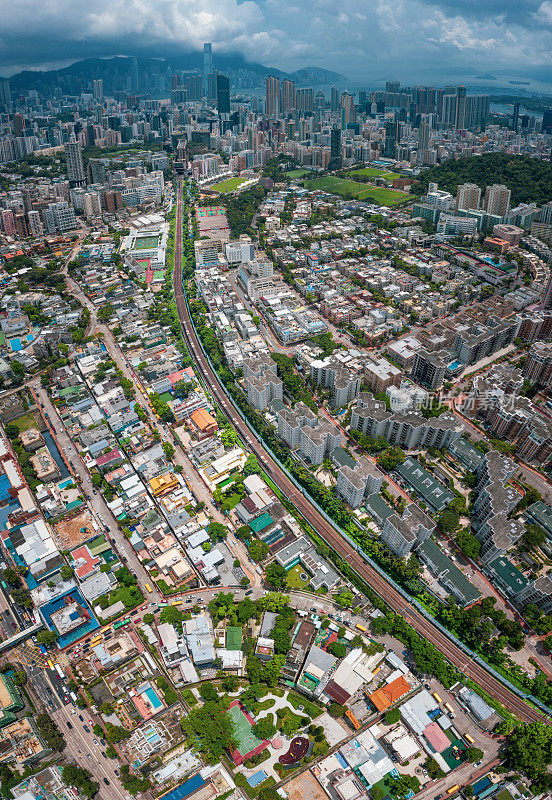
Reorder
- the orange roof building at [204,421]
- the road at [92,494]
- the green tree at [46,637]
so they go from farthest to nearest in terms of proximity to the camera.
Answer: the orange roof building at [204,421], the road at [92,494], the green tree at [46,637]

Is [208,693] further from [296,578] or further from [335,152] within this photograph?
[335,152]

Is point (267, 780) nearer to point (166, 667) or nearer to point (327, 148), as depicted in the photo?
point (166, 667)

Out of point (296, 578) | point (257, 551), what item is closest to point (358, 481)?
point (296, 578)

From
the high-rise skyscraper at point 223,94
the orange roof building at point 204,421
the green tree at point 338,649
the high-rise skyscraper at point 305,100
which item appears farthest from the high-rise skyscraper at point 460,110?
the green tree at point 338,649

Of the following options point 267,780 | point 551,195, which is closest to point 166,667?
point 267,780

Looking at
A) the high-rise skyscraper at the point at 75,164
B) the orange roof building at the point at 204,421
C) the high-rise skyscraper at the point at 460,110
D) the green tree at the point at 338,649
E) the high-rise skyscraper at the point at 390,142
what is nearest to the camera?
the green tree at the point at 338,649

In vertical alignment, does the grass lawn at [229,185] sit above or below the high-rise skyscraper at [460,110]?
below

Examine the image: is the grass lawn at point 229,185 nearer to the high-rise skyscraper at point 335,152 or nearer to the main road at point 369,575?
the high-rise skyscraper at point 335,152
